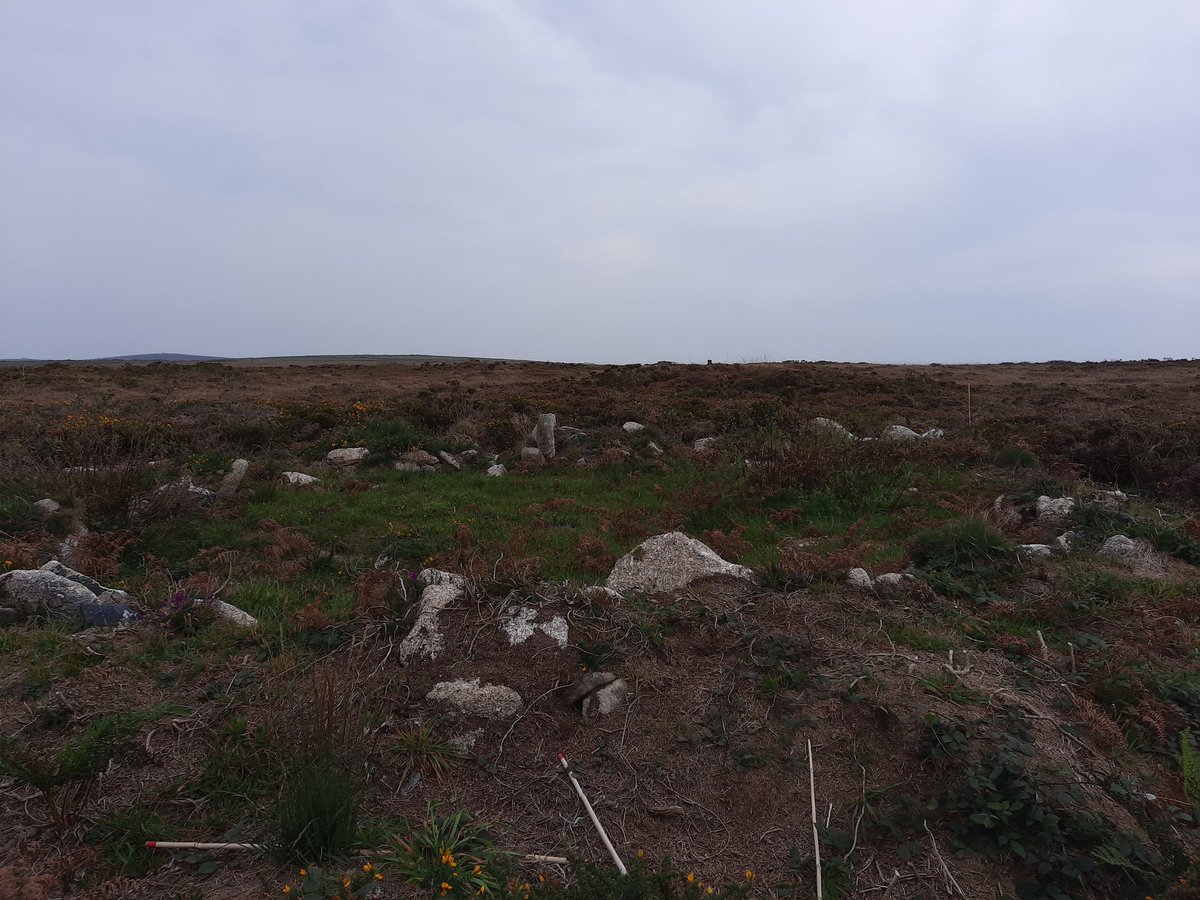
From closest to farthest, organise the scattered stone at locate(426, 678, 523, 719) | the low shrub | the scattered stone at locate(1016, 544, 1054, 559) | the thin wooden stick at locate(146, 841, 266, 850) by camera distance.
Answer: the thin wooden stick at locate(146, 841, 266, 850), the scattered stone at locate(426, 678, 523, 719), the low shrub, the scattered stone at locate(1016, 544, 1054, 559)

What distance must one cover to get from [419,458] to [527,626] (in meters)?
7.24

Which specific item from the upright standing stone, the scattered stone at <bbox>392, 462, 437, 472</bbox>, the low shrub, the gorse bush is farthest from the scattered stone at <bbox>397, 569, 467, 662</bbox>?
the gorse bush

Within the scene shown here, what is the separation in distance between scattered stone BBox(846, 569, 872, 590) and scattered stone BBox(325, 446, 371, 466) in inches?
322

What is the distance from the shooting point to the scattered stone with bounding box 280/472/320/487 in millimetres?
8852

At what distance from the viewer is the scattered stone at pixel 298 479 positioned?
29.0 ft

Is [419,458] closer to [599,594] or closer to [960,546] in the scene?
[599,594]

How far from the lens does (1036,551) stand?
18.2ft

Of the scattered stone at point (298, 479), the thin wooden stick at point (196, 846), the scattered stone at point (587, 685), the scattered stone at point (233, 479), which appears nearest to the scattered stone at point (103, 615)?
the thin wooden stick at point (196, 846)

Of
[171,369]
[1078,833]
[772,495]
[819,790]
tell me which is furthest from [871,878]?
[171,369]

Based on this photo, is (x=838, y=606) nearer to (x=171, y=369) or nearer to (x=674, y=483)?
(x=674, y=483)

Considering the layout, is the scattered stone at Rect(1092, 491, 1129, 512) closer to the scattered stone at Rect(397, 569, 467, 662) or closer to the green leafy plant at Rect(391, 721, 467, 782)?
the scattered stone at Rect(397, 569, 467, 662)

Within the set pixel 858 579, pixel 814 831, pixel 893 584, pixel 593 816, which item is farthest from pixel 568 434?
pixel 814 831

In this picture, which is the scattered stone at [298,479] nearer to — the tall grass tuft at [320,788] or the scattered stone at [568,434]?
the scattered stone at [568,434]

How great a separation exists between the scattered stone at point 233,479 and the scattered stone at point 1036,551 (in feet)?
27.8
